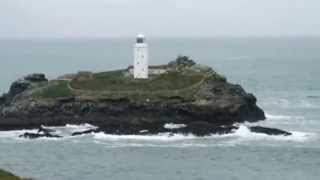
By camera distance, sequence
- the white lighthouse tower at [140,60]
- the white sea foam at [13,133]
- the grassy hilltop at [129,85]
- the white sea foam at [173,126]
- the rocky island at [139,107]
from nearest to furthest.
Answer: the white sea foam at [13,133] → the white sea foam at [173,126] → the rocky island at [139,107] → the grassy hilltop at [129,85] → the white lighthouse tower at [140,60]

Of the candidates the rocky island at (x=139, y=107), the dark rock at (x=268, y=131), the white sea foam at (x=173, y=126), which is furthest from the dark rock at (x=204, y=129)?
the dark rock at (x=268, y=131)

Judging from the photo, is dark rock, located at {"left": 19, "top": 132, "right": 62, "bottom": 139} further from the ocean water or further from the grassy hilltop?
the grassy hilltop

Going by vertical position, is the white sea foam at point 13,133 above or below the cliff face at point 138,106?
below

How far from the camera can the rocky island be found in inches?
3772

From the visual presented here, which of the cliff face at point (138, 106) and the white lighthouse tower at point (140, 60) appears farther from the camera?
the white lighthouse tower at point (140, 60)

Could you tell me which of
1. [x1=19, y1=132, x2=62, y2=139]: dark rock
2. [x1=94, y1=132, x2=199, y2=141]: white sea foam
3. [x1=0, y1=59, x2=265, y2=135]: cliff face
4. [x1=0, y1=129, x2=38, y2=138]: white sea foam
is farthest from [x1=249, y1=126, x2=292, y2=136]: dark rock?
[x1=0, y1=129, x2=38, y2=138]: white sea foam

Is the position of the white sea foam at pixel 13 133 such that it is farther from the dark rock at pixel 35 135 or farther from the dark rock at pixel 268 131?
the dark rock at pixel 268 131

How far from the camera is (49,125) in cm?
9831

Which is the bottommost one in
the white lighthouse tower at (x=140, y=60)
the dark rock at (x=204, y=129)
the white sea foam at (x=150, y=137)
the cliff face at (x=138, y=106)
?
the white sea foam at (x=150, y=137)

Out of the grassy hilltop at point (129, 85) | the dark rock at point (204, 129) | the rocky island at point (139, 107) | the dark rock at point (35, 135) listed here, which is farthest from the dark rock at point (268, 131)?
the dark rock at point (35, 135)

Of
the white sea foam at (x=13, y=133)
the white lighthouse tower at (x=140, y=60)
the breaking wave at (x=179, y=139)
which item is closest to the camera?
the breaking wave at (x=179, y=139)

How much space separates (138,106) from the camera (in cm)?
9888

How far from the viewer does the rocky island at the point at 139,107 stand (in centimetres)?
9581

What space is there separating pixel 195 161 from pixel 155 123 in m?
17.1
